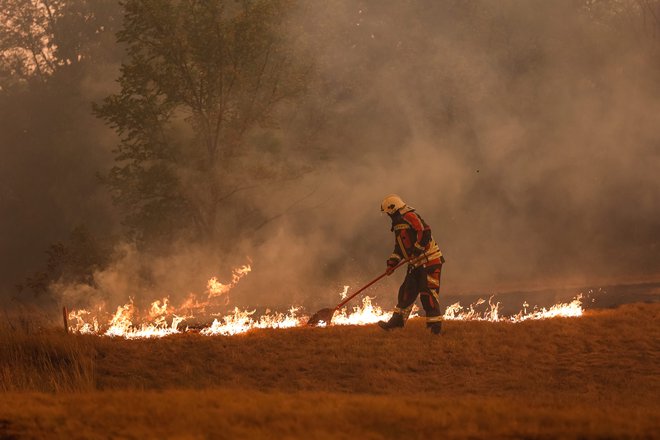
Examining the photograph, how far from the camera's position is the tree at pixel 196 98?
26.7m

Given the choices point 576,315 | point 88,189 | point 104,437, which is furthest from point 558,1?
point 104,437

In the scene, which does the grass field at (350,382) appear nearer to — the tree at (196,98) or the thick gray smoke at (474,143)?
the tree at (196,98)

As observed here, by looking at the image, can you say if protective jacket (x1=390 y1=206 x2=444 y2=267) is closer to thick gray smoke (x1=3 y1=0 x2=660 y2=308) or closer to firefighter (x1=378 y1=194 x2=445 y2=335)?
firefighter (x1=378 y1=194 x2=445 y2=335)

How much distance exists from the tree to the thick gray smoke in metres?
1.94

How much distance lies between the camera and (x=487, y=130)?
3356cm

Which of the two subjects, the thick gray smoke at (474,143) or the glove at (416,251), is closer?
the glove at (416,251)

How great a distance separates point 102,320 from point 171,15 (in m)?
9.26

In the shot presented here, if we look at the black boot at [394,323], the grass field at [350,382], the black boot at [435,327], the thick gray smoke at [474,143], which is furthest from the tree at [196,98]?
the black boot at [435,327]

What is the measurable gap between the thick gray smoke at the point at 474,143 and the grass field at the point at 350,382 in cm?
1554

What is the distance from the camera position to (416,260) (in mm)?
13742

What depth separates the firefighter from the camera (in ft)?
44.4

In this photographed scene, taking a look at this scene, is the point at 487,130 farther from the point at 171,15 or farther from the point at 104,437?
the point at 104,437

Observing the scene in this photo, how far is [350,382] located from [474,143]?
2306cm

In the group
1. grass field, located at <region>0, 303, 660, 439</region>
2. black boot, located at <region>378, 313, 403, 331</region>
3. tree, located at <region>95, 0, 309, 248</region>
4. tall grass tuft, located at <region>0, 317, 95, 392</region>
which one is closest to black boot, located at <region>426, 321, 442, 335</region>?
grass field, located at <region>0, 303, 660, 439</region>
